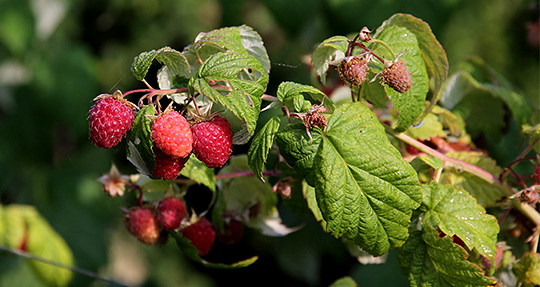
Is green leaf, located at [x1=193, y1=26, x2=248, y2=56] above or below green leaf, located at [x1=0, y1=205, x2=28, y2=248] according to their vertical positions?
above

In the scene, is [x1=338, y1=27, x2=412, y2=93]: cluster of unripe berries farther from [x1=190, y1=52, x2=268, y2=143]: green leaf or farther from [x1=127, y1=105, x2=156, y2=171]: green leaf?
[x1=127, y1=105, x2=156, y2=171]: green leaf

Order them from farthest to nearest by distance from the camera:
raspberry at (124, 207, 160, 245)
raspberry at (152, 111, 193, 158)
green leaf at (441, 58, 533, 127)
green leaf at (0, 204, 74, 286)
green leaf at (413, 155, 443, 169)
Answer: green leaf at (0, 204, 74, 286) < green leaf at (441, 58, 533, 127) < raspberry at (124, 207, 160, 245) < green leaf at (413, 155, 443, 169) < raspberry at (152, 111, 193, 158)

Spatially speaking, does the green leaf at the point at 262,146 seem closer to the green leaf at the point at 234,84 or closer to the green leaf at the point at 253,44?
the green leaf at the point at 234,84

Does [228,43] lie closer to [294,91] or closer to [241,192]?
[294,91]

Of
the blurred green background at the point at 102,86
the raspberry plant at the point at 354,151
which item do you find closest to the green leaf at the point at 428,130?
the raspberry plant at the point at 354,151

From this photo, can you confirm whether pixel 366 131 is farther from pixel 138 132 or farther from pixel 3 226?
pixel 3 226

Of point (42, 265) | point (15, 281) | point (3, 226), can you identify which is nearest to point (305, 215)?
point (42, 265)

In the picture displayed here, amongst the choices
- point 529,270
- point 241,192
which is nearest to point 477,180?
point 529,270

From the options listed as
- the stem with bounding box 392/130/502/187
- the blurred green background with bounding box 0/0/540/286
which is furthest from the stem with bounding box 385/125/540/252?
the blurred green background with bounding box 0/0/540/286
